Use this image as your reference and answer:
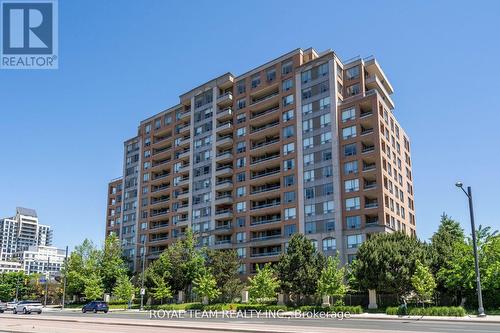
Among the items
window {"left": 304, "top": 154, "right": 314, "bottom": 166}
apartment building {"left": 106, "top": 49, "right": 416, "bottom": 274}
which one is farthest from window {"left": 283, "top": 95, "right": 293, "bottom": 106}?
window {"left": 304, "top": 154, "right": 314, "bottom": 166}

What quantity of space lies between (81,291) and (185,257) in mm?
27501

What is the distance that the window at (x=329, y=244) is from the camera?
72250mm

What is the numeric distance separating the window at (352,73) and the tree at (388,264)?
3816 cm

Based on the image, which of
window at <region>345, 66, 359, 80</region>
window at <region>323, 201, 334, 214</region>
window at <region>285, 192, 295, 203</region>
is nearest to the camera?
window at <region>323, 201, 334, 214</region>

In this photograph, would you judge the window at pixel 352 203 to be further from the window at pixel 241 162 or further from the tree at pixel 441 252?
the window at pixel 241 162

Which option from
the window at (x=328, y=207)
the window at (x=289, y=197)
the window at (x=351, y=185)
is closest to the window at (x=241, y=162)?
the window at (x=289, y=197)

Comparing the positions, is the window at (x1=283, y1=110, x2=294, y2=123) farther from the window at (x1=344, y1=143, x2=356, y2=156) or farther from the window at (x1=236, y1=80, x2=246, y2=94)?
the window at (x1=236, y1=80, x2=246, y2=94)

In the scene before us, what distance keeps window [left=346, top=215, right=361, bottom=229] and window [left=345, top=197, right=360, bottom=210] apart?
4.71ft

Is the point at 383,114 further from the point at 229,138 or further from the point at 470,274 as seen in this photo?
the point at 470,274

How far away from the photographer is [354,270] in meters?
52.6

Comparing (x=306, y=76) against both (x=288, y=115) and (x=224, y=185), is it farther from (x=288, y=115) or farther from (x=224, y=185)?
(x=224, y=185)

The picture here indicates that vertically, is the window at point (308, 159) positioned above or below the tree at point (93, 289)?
above

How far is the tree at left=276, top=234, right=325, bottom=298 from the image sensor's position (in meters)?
54.3

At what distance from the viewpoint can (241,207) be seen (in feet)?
286
